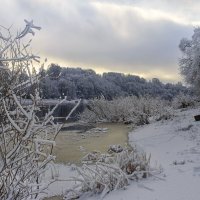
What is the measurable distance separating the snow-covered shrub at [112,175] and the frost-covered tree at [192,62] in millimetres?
17686

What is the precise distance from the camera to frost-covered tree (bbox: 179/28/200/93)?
2453cm

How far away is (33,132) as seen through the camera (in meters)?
3.84

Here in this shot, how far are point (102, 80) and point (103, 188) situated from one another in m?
93.0

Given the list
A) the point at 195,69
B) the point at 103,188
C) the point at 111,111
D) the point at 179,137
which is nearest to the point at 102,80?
the point at 111,111

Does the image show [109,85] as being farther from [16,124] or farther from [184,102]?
[16,124]

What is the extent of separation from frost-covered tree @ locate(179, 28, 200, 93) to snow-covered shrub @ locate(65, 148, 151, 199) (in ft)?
58.0

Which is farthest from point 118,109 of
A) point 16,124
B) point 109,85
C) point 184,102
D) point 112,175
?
point 109,85

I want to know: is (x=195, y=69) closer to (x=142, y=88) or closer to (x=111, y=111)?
(x=111, y=111)

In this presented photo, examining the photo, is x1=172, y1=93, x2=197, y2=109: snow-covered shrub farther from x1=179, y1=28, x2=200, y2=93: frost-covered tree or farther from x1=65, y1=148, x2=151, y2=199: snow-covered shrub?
x1=65, y1=148, x2=151, y2=199: snow-covered shrub

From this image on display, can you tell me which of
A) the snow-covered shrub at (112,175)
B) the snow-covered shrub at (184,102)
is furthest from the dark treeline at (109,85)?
the snow-covered shrub at (112,175)

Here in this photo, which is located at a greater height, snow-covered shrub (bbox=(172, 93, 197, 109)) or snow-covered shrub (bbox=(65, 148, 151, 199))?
snow-covered shrub (bbox=(172, 93, 197, 109))

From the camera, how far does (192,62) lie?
85.1 feet

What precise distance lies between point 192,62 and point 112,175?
20071 millimetres

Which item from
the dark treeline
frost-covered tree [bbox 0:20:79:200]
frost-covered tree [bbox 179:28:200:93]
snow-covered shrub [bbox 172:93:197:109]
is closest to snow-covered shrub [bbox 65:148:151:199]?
frost-covered tree [bbox 0:20:79:200]
